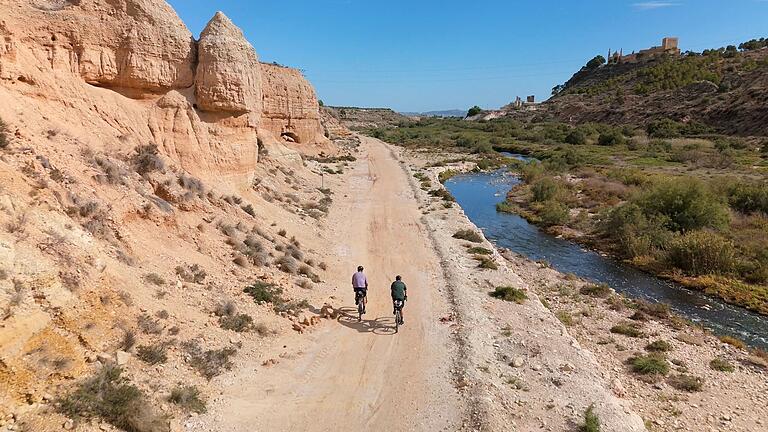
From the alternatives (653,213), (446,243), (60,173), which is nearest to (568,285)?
(446,243)

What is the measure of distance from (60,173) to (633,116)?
92.8 m

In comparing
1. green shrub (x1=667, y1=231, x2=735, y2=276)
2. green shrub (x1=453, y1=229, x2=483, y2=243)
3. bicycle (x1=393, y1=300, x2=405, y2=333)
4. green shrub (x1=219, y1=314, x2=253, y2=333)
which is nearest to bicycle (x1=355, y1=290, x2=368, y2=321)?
bicycle (x1=393, y1=300, x2=405, y2=333)

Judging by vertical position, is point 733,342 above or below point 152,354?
below

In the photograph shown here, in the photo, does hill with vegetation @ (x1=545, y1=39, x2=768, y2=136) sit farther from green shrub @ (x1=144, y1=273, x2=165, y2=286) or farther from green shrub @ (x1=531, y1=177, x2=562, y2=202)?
green shrub @ (x1=144, y1=273, x2=165, y2=286)

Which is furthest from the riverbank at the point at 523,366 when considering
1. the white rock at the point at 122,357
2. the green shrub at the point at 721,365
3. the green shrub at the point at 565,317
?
the white rock at the point at 122,357

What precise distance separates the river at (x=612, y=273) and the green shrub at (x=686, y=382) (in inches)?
206

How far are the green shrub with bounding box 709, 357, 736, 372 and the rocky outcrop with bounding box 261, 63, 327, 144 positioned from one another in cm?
3201

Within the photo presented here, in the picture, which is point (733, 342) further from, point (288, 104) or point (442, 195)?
point (288, 104)

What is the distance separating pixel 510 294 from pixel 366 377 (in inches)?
305

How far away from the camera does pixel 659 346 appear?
46.0 ft

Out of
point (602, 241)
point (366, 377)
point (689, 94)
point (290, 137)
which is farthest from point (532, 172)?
point (689, 94)

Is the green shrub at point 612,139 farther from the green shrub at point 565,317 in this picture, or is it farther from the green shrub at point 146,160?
the green shrub at point 146,160

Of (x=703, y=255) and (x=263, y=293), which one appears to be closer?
(x=263, y=293)

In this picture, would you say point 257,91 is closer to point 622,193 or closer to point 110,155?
point 110,155
